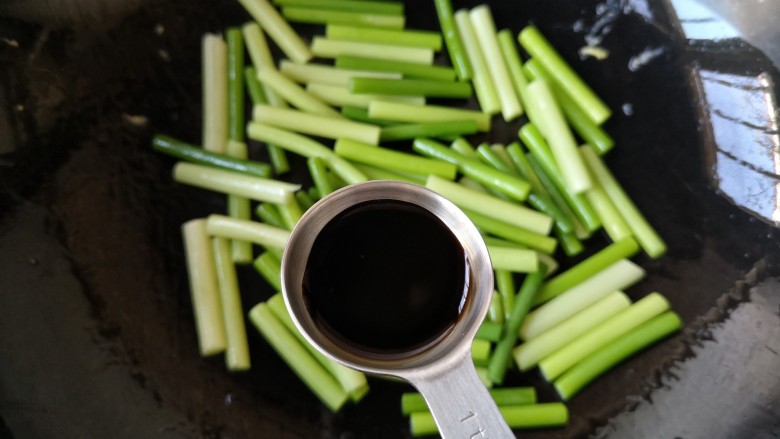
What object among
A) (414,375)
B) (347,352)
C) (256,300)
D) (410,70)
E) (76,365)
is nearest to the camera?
(414,375)

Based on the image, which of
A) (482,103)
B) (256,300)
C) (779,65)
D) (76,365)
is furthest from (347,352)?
(779,65)

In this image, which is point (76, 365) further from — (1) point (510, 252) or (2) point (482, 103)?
(2) point (482, 103)

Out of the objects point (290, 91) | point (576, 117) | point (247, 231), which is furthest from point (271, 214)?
point (576, 117)

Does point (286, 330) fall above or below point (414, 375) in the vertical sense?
below

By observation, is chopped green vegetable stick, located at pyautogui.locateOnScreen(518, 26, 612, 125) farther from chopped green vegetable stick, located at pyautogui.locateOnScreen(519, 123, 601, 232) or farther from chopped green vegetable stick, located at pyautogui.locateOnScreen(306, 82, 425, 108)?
chopped green vegetable stick, located at pyautogui.locateOnScreen(306, 82, 425, 108)

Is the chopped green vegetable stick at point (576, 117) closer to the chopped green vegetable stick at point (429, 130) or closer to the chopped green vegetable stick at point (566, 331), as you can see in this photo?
the chopped green vegetable stick at point (429, 130)

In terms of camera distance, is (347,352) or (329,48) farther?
(329,48)

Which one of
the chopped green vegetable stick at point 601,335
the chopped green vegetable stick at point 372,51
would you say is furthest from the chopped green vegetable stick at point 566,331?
the chopped green vegetable stick at point 372,51

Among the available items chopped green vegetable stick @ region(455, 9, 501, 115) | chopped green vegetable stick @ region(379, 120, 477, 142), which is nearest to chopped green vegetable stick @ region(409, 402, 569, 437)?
chopped green vegetable stick @ region(379, 120, 477, 142)
